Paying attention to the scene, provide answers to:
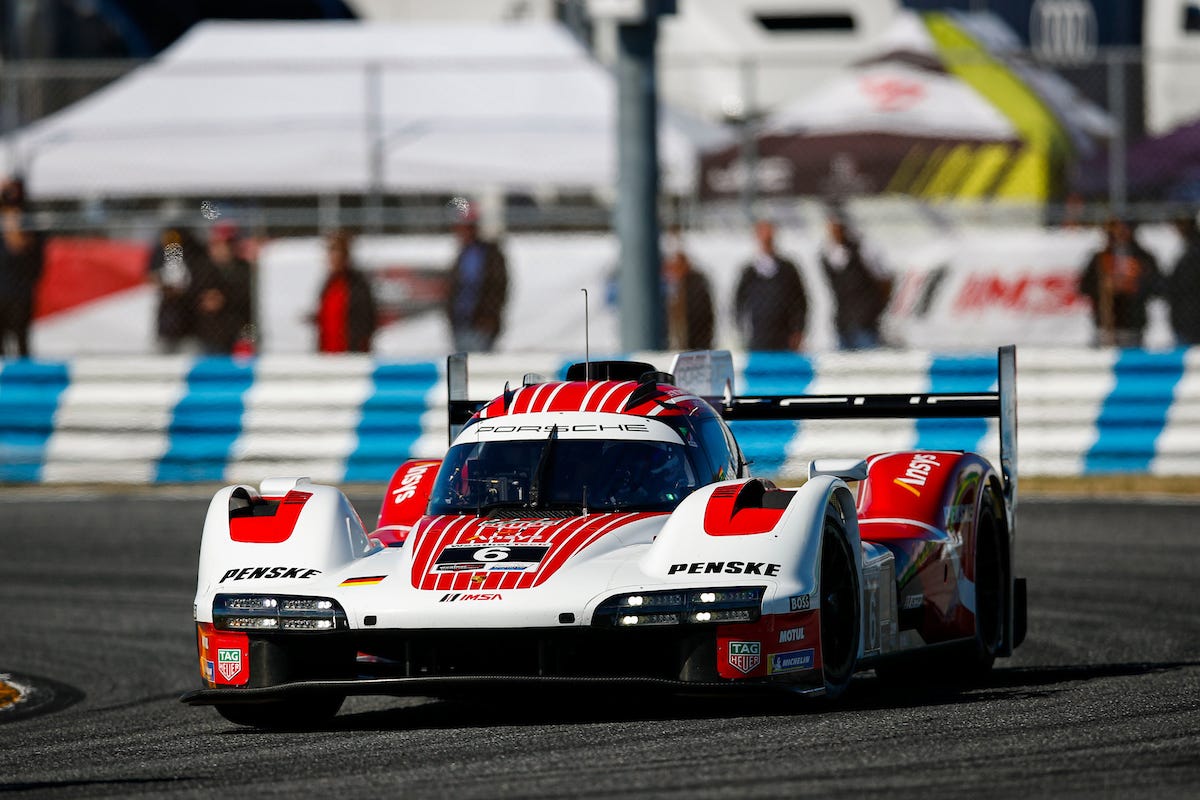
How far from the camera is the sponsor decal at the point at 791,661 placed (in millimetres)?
6898

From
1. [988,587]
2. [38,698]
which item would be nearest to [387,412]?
[38,698]

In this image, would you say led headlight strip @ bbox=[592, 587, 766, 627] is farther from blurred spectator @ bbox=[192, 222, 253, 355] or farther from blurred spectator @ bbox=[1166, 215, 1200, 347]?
blurred spectator @ bbox=[192, 222, 253, 355]

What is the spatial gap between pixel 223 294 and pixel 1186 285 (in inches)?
311

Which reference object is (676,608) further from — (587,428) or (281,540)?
(281,540)

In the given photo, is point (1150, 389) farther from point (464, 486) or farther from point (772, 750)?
point (772, 750)

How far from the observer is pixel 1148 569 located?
12.0m

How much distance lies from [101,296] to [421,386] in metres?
5.38

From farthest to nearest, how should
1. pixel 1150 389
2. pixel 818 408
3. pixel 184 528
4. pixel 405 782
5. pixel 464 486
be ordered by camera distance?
1. pixel 1150 389
2. pixel 184 528
3. pixel 818 408
4. pixel 464 486
5. pixel 405 782

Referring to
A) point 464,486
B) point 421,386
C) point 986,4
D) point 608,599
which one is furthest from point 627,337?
point 986,4

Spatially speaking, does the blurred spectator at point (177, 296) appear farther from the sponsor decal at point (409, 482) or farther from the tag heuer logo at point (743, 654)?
the tag heuer logo at point (743, 654)

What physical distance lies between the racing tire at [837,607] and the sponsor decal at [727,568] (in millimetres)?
350

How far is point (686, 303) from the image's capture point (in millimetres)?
18906

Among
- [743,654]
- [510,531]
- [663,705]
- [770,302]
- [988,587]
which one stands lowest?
[663,705]

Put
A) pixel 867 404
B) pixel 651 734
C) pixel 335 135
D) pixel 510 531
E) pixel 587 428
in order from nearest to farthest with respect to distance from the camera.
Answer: pixel 651 734 < pixel 510 531 < pixel 587 428 < pixel 867 404 < pixel 335 135
